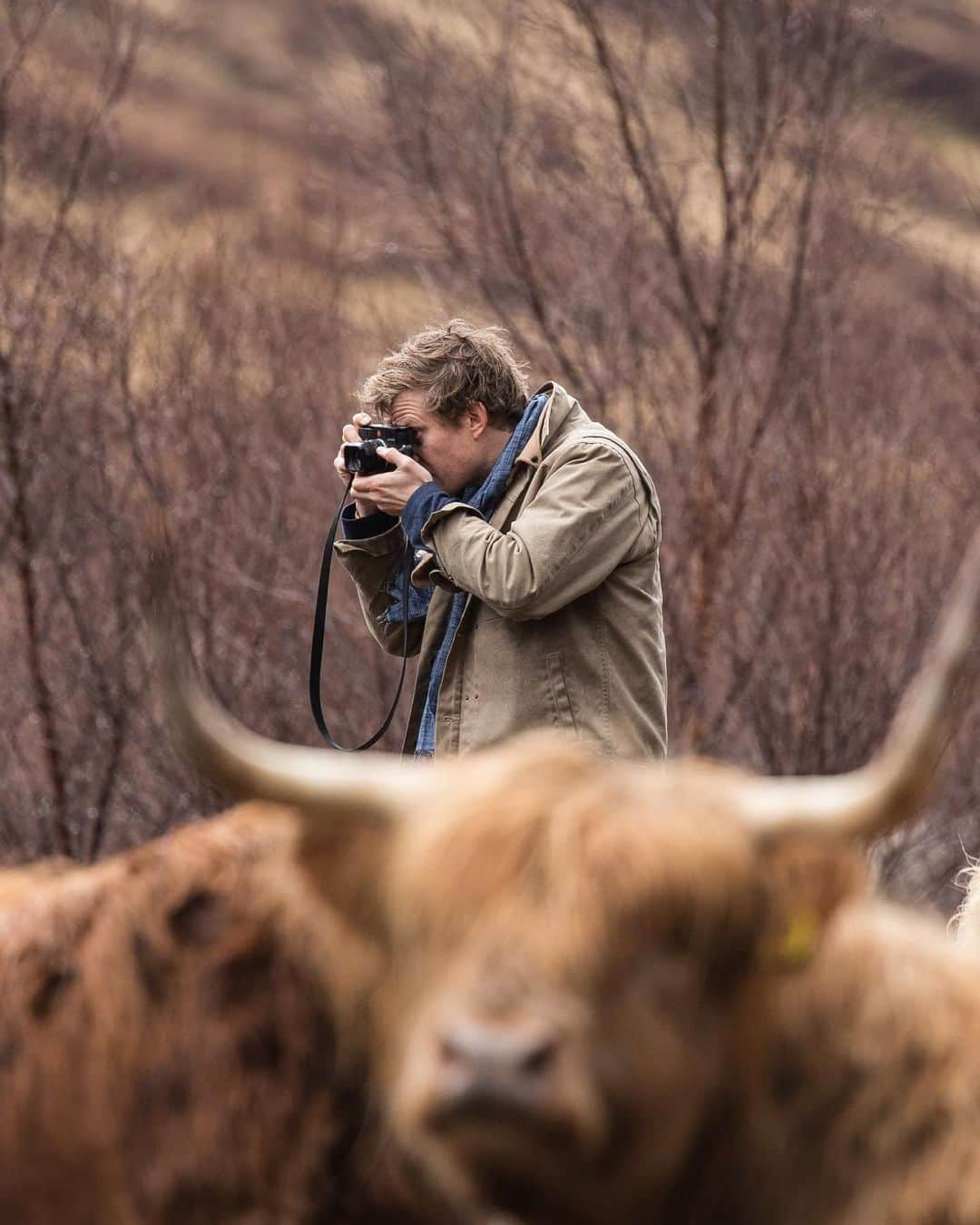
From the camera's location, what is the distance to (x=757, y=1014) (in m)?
3.20

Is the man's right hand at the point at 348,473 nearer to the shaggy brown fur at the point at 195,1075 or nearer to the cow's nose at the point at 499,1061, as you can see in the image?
the shaggy brown fur at the point at 195,1075

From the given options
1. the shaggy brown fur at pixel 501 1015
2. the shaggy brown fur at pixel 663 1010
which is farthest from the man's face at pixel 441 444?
the shaggy brown fur at pixel 663 1010

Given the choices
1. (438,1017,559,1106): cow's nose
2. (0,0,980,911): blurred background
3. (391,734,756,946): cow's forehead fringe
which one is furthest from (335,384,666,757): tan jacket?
(0,0,980,911): blurred background

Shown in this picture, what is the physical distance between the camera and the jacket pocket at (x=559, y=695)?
529 centimetres

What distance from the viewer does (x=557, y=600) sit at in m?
5.20

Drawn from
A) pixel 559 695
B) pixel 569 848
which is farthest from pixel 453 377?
pixel 569 848

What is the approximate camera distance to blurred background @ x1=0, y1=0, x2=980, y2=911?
9.50 meters

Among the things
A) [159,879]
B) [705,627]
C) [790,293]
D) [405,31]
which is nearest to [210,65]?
[405,31]

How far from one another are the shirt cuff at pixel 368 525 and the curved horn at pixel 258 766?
2492 millimetres

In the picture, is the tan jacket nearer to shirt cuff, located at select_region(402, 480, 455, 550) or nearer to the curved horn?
shirt cuff, located at select_region(402, 480, 455, 550)

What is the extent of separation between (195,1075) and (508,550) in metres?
2.05

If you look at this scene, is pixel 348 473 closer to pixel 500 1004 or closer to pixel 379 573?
pixel 379 573

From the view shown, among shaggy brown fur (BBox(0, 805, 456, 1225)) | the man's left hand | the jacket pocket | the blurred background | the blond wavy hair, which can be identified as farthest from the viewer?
the blurred background

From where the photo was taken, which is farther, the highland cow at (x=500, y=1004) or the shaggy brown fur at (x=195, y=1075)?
the shaggy brown fur at (x=195, y=1075)
